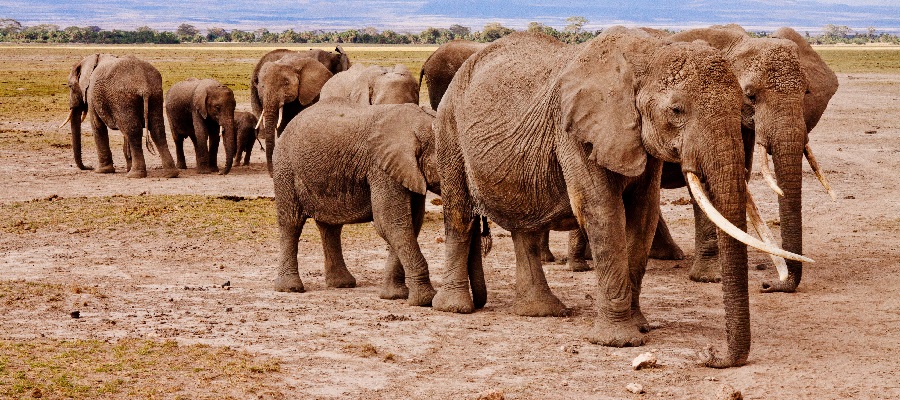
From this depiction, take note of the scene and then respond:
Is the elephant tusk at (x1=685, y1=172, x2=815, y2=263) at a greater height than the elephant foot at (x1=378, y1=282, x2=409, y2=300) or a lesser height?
greater

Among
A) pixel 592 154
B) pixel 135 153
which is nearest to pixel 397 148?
pixel 592 154

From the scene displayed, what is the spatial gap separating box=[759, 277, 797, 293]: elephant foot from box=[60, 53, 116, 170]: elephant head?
1255 centimetres

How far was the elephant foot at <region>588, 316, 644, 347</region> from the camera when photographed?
8297 mm

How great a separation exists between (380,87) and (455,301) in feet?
19.8

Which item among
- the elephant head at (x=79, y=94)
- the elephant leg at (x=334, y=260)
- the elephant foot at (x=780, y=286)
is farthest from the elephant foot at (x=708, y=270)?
the elephant head at (x=79, y=94)

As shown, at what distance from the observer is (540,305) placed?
30.7 feet

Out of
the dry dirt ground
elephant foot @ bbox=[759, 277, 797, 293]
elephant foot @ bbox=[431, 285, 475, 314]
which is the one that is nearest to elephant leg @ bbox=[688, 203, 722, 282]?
the dry dirt ground

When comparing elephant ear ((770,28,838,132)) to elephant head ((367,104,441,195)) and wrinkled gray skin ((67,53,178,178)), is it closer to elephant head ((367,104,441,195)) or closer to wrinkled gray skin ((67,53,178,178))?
elephant head ((367,104,441,195))

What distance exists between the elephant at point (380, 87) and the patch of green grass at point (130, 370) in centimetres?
652

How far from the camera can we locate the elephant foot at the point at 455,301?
9.54 m

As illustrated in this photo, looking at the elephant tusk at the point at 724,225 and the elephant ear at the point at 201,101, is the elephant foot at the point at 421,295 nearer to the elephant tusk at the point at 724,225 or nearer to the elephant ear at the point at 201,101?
the elephant tusk at the point at 724,225

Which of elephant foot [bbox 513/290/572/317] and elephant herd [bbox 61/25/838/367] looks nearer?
elephant herd [bbox 61/25/838/367]

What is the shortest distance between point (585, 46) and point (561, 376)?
209cm

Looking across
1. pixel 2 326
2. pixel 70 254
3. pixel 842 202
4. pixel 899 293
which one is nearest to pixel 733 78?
pixel 899 293
